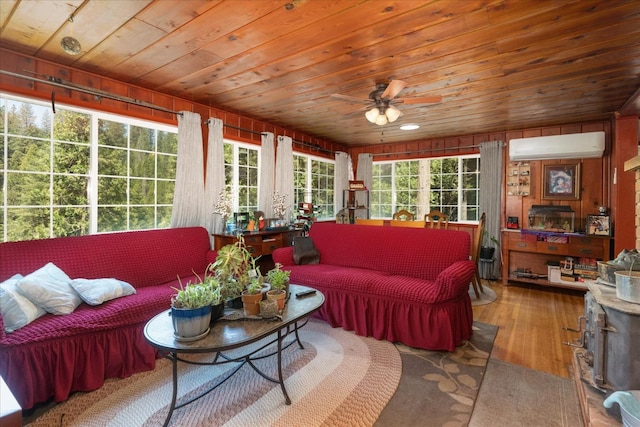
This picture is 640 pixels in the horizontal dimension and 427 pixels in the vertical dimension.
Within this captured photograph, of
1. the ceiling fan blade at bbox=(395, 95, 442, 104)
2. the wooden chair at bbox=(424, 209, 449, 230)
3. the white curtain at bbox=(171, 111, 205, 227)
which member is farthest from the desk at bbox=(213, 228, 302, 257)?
the ceiling fan blade at bbox=(395, 95, 442, 104)

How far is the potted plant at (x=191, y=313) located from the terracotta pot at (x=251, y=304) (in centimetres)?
25

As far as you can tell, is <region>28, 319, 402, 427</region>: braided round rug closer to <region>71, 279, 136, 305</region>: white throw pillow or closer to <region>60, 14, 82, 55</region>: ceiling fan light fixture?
<region>71, 279, 136, 305</region>: white throw pillow

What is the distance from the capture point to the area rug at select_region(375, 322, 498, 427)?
5.60 ft

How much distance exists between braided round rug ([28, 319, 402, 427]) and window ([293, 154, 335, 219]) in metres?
3.08

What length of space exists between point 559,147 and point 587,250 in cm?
138

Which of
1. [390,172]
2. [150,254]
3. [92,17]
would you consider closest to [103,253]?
[150,254]

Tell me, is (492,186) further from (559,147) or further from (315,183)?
(315,183)

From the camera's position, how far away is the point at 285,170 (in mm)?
4582

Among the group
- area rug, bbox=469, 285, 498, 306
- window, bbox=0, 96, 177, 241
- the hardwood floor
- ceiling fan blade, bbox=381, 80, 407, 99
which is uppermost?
ceiling fan blade, bbox=381, 80, 407, 99

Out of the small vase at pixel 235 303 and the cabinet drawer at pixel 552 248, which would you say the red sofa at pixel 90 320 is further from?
the cabinet drawer at pixel 552 248

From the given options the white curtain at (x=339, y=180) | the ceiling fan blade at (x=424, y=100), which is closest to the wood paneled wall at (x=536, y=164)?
the white curtain at (x=339, y=180)

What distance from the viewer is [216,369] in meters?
2.17

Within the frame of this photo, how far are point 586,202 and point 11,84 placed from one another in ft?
20.8

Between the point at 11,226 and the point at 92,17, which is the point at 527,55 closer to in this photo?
the point at 92,17
